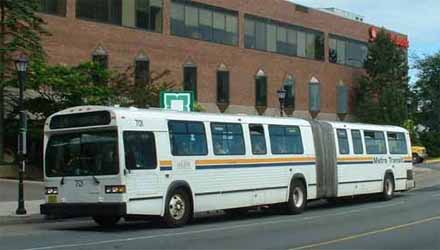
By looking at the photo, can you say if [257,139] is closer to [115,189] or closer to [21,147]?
[115,189]

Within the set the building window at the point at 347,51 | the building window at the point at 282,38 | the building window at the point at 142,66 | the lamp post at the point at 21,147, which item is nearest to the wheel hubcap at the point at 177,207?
the lamp post at the point at 21,147

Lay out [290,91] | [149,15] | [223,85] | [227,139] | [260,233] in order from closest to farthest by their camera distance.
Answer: [260,233]
[227,139]
[149,15]
[223,85]
[290,91]

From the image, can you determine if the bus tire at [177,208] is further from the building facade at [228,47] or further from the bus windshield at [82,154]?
the building facade at [228,47]

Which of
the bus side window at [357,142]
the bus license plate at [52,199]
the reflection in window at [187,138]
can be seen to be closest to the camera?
the bus license plate at [52,199]

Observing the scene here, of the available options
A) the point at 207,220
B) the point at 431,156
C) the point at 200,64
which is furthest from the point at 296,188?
the point at 431,156

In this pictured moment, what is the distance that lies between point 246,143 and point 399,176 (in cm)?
1114

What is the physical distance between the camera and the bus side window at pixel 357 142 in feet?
90.0

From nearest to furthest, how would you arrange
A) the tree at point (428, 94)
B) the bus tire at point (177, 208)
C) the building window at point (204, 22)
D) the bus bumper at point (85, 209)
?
the bus bumper at point (85, 209) < the bus tire at point (177, 208) < the building window at point (204, 22) < the tree at point (428, 94)

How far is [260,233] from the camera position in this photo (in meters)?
16.8

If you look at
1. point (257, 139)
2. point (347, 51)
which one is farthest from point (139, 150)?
point (347, 51)

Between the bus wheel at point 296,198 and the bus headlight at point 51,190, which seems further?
the bus wheel at point 296,198

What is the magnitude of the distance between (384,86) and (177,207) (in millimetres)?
54266

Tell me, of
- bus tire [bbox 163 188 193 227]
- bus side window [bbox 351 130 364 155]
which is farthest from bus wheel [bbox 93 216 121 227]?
bus side window [bbox 351 130 364 155]

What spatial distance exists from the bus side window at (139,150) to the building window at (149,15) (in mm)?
31285
